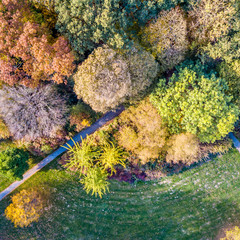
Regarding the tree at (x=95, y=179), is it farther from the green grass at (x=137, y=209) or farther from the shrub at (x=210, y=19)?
the shrub at (x=210, y=19)

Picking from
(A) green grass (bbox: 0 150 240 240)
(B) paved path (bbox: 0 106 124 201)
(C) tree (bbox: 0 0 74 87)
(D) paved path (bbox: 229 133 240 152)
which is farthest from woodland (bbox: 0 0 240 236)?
(D) paved path (bbox: 229 133 240 152)

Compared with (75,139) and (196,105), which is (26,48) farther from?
(196,105)

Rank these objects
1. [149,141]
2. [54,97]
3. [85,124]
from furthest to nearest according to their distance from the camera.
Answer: [85,124]
[54,97]
[149,141]

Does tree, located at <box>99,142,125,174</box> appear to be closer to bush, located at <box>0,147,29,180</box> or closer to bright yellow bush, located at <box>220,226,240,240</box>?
bush, located at <box>0,147,29,180</box>

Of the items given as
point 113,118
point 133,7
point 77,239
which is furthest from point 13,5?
point 77,239

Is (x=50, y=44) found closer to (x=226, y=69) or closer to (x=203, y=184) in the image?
(x=226, y=69)

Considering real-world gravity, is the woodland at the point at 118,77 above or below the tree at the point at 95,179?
above

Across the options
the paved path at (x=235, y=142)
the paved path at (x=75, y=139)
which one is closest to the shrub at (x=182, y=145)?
the paved path at (x=75, y=139)
